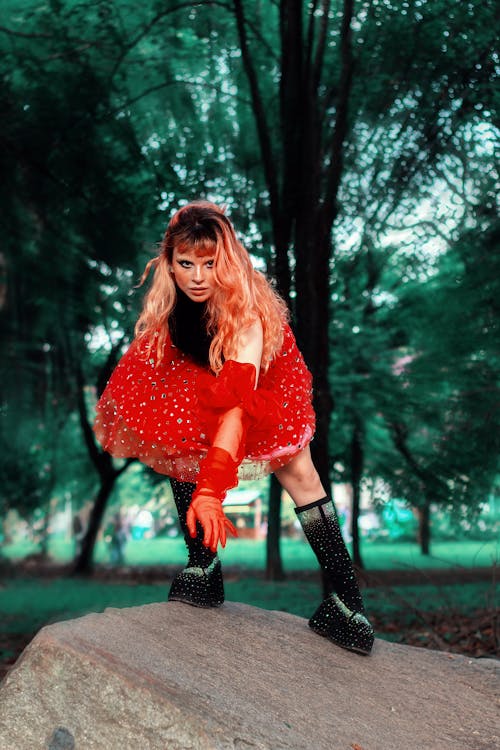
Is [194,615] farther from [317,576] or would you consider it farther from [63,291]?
[317,576]

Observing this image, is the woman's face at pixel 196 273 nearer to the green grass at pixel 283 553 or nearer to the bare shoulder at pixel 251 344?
the bare shoulder at pixel 251 344

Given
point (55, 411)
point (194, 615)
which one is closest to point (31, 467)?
point (55, 411)

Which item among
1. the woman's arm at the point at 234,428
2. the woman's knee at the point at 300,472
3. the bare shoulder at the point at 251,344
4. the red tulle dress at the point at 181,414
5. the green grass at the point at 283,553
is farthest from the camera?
the green grass at the point at 283,553

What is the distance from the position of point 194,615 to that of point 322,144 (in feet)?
13.4

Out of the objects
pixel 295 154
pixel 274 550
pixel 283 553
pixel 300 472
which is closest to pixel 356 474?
pixel 274 550

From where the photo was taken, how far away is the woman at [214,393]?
2760mm

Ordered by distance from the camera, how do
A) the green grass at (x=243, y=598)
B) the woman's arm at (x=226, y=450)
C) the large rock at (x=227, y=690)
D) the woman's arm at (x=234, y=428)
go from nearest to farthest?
the large rock at (x=227, y=690), the woman's arm at (x=226, y=450), the woman's arm at (x=234, y=428), the green grass at (x=243, y=598)

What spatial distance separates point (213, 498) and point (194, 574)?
0.90 m

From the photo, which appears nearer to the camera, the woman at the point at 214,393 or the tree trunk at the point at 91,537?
the woman at the point at 214,393

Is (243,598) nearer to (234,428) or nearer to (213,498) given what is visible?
(234,428)

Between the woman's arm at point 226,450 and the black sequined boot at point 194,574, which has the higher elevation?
the woman's arm at point 226,450

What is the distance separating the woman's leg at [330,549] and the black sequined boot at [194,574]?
0.36m

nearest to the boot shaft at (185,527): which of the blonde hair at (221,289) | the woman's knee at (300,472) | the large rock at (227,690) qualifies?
the large rock at (227,690)

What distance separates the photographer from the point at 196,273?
2812mm
